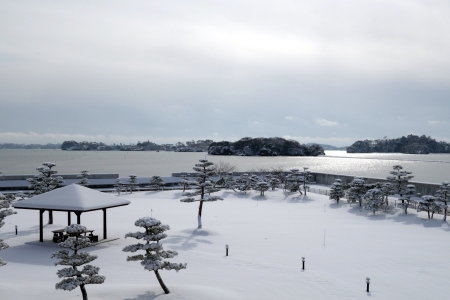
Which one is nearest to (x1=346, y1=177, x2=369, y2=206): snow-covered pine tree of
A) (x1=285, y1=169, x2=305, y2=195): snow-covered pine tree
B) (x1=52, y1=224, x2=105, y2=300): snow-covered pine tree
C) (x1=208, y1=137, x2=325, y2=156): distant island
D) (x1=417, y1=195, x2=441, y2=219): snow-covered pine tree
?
(x1=417, y1=195, x2=441, y2=219): snow-covered pine tree

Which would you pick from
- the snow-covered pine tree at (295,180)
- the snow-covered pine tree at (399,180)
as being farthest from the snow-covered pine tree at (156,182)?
the snow-covered pine tree at (399,180)

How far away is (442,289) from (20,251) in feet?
51.8

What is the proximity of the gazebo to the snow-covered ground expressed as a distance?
167cm

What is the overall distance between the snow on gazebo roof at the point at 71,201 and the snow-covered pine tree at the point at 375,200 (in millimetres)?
17201

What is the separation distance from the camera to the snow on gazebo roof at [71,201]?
1619 centimetres

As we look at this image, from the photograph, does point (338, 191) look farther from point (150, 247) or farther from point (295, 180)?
point (150, 247)

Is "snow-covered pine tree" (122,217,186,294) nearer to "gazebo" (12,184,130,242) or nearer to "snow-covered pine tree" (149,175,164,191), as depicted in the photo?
"gazebo" (12,184,130,242)

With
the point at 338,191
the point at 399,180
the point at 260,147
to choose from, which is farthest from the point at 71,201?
the point at 260,147

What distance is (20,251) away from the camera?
50.8 feet

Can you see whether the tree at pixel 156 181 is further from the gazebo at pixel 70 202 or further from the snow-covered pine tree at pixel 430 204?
the snow-covered pine tree at pixel 430 204

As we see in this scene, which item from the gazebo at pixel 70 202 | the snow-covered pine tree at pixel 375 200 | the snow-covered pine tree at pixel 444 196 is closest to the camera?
the gazebo at pixel 70 202

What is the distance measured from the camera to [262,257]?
15.1 m

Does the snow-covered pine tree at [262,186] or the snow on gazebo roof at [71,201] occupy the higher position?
the snow on gazebo roof at [71,201]

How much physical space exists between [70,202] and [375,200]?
64.3 feet
